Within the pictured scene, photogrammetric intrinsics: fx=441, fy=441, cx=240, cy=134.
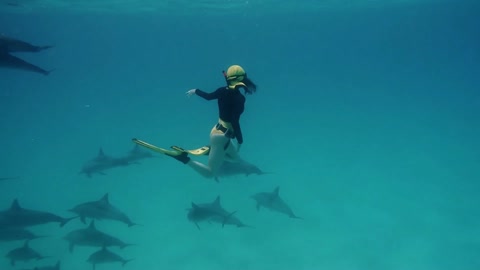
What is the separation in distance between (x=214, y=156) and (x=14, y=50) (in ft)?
28.4

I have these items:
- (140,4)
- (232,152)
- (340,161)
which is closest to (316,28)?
(140,4)

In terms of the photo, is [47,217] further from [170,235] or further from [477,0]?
[477,0]

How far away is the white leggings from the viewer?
796cm

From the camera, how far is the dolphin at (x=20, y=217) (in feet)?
39.9

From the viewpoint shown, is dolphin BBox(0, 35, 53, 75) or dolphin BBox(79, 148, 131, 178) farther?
dolphin BBox(79, 148, 131, 178)

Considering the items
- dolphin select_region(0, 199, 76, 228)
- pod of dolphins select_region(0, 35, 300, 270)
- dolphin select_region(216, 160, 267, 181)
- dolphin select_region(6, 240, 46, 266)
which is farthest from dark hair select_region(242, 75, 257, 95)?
dolphin select_region(6, 240, 46, 266)

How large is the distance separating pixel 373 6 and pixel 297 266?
35.2m

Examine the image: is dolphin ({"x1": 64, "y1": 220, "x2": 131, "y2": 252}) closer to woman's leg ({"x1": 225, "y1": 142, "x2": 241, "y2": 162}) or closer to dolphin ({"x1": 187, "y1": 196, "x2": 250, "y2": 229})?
dolphin ({"x1": 187, "y1": 196, "x2": 250, "y2": 229})

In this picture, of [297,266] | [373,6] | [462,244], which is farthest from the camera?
[373,6]

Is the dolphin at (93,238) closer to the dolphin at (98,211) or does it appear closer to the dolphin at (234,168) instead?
the dolphin at (98,211)

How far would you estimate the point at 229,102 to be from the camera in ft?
25.0

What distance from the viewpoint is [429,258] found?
14.6 metres

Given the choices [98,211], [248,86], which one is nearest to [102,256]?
[98,211]

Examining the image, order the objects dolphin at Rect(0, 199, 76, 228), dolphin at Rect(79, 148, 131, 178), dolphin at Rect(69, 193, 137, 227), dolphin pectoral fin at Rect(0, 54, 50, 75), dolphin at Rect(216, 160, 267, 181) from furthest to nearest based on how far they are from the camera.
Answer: dolphin at Rect(79, 148, 131, 178) → dolphin at Rect(216, 160, 267, 181) → dolphin pectoral fin at Rect(0, 54, 50, 75) → dolphin at Rect(69, 193, 137, 227) → dolphin at Rect(0, 199, 76, 228)
